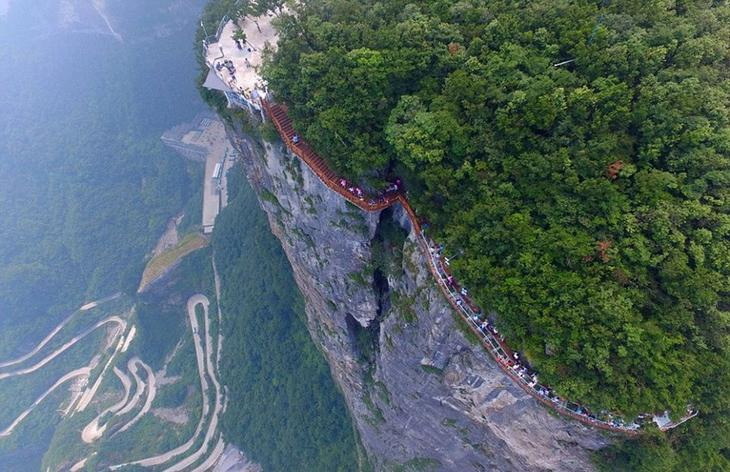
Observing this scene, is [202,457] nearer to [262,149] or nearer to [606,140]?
[262,149]

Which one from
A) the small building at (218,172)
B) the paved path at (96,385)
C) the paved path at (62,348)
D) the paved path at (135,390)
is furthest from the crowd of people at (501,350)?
the paved path at (62,348)

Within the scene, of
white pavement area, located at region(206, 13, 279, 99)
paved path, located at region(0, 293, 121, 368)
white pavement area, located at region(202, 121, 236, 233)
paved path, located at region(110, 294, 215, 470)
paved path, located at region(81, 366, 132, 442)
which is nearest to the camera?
white pavement area, located at region(206, 13, 279, 99)

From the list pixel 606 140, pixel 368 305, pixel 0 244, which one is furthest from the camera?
pixel 0 244

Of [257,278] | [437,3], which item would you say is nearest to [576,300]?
[437,3]

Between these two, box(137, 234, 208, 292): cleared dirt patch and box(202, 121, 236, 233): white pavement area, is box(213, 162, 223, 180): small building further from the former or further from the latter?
box(137, 234, 208, 292): cleared dirt patch

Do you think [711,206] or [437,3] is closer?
[711,206]

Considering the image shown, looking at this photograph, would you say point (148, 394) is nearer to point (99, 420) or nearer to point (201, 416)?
point (99, 420)

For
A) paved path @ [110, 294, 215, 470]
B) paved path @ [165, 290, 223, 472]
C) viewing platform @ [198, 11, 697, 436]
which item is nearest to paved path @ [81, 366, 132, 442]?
paved path @ [110, 294, 215, 470]
